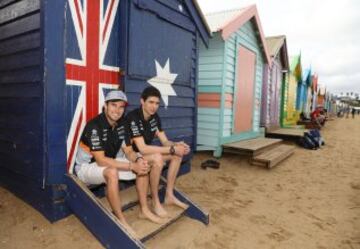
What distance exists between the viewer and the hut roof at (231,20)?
280 inches

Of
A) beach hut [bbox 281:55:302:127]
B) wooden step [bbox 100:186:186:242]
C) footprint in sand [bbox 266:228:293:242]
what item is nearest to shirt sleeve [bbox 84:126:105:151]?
wooden step [bbox 100:186:186:242]

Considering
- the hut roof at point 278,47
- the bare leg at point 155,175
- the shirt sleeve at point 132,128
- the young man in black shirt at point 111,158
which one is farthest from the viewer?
the hut roof at point 278,47

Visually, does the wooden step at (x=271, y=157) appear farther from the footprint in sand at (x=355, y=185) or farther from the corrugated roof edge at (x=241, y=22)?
the corrugated roof edge at (x=241, y=22)

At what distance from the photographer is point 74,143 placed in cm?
360

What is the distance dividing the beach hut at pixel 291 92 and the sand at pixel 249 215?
8.57m

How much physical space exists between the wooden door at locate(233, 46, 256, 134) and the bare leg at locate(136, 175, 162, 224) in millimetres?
5315

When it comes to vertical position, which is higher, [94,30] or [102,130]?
[94,30]

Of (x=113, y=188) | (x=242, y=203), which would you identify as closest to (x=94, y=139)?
(x=113, y=188)

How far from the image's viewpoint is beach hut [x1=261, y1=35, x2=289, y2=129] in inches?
464

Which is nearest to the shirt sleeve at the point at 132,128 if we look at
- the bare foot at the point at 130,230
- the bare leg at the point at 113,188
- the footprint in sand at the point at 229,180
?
the bare leg at the point at 113,188

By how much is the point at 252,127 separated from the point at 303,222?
560cm

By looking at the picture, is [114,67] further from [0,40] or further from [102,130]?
[0,40]

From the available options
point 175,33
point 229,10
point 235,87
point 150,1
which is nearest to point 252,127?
point 235,87

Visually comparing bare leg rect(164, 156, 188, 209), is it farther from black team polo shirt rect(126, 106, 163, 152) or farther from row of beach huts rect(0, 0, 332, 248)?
black team polo shirt rect(126, 106, 163, 152)
